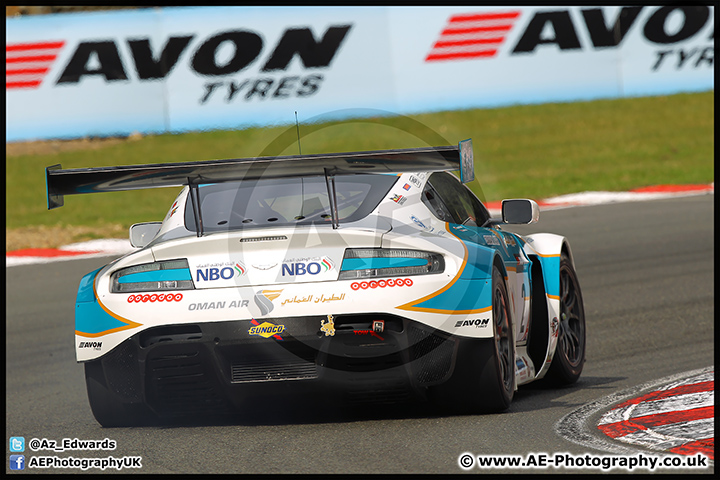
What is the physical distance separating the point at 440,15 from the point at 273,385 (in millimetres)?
21461

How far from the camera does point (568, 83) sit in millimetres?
25938

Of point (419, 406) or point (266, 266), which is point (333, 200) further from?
point (419, 406)

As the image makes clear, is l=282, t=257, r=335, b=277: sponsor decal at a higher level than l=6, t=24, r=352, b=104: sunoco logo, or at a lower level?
lower

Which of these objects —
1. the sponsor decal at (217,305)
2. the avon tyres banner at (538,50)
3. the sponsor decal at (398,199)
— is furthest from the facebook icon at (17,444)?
the avon tyres banner at (538,50)

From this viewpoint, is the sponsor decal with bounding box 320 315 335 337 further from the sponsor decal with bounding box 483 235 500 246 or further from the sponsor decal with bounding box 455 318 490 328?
the sponsor decal with bounding box 483 235 500 246

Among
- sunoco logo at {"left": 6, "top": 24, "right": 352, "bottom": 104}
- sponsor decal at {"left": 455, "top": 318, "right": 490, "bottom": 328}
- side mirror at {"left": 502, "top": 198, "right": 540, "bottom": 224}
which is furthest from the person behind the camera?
sunoco logo at {"left": 6, "top": 24, "right": 352, "bottom": 104}

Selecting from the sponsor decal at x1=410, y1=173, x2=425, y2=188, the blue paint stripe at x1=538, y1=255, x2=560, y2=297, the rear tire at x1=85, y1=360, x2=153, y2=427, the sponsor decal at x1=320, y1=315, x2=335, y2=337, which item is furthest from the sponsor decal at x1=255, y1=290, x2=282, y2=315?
the blue paint stripe at x1=538, y1=255, x2=560, y2=297

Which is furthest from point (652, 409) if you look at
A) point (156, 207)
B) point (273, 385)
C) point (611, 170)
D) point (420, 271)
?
point (611, 170)

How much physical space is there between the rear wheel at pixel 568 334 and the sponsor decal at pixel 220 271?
91.4 inches

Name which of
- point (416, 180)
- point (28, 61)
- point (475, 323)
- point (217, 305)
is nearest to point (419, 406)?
point (475, 323)

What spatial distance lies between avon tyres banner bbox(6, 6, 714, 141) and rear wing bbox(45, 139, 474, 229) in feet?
58.6

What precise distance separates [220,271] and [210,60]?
19970 millimetres

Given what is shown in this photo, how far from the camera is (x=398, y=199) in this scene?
552 cm

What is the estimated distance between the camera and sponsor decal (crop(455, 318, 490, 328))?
16.7 ft
